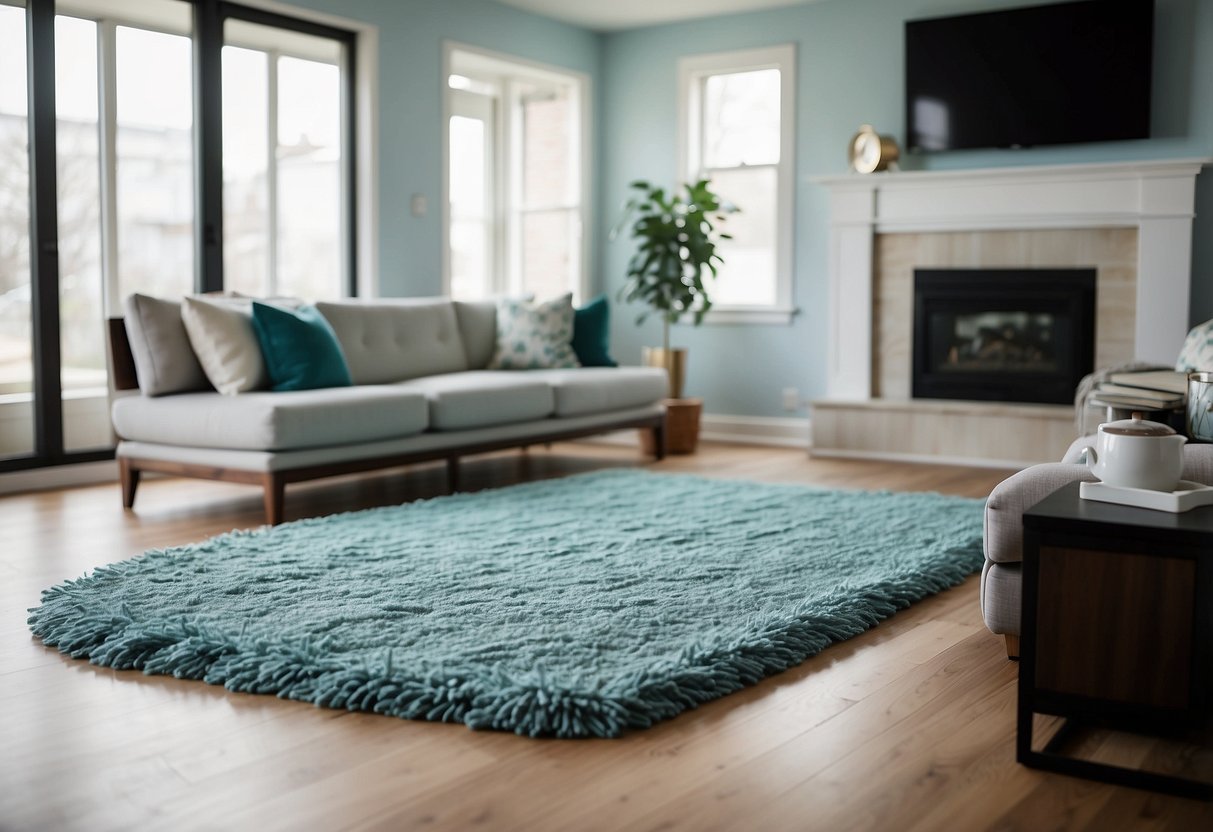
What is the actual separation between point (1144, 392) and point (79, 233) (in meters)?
4.12

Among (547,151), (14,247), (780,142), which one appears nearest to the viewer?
(14,247)

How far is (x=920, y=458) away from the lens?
19.8 ft

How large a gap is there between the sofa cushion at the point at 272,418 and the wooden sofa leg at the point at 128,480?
0.11 meters

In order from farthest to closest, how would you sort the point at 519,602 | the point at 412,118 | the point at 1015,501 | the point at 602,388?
the point at 412,118 → the point at 602,388 → the point at 519,602 → the point at 1015,501

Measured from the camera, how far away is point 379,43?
5.93 meters

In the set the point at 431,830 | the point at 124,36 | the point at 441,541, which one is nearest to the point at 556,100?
the point at 124,36

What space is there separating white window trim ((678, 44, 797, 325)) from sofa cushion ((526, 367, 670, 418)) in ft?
3.22

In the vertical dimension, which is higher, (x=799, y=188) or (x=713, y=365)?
(x=799, y=188)

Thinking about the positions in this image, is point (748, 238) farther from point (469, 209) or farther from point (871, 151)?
point (469, 209)

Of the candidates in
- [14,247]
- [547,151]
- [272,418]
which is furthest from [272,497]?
[547,151]

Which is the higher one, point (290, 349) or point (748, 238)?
point (748, 238)

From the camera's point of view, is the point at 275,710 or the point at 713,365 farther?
the point at 713,365

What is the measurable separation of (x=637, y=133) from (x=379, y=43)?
1.88 metres

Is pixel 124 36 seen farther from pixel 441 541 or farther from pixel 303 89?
pixel 441 541
